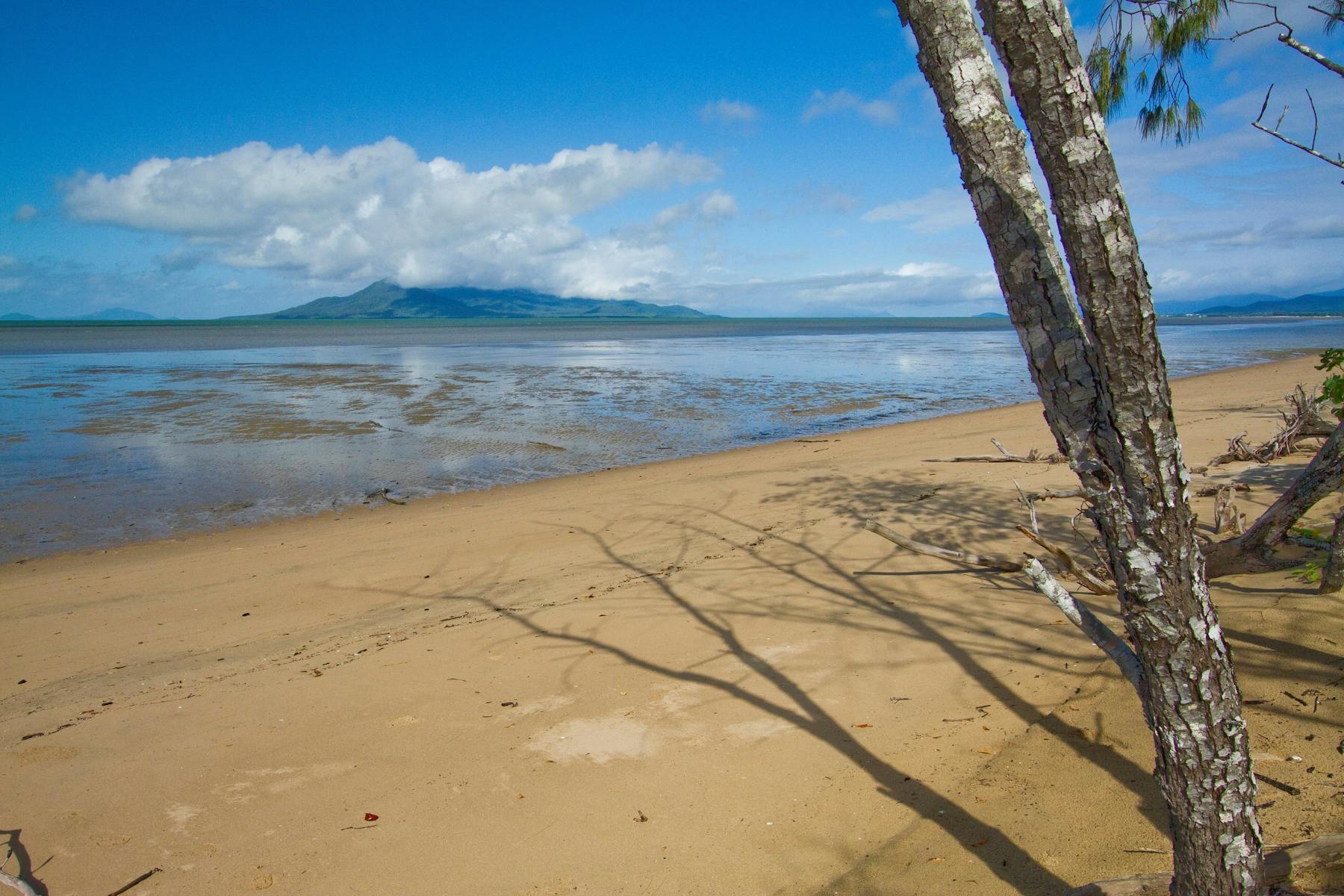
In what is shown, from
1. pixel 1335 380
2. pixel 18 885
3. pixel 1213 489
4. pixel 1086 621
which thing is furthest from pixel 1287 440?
pixel 18 885

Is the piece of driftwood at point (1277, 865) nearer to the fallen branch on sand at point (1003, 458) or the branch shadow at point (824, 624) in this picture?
the branch shadow at point (824, 624)

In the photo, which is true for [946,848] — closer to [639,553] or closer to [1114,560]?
[1114,560]

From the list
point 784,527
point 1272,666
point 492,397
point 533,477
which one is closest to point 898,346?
point 492,397

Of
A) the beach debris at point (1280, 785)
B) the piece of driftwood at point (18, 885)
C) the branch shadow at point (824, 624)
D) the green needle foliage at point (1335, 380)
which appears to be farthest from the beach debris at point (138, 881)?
the green needle foliage at point (1335, 380)

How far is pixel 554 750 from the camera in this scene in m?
3.29

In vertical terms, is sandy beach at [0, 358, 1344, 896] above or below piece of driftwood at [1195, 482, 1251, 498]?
below

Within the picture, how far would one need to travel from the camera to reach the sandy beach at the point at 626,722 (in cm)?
260

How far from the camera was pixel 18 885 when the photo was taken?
7.73 feet

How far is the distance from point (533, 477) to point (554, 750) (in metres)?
Result: 7.52

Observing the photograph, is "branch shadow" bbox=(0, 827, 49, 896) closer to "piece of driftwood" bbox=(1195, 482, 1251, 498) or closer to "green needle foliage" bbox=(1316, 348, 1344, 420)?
"green needle foliage" bbox=(1316, 348, 1344, 420)

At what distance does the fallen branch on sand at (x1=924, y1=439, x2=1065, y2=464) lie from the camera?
24.5ft

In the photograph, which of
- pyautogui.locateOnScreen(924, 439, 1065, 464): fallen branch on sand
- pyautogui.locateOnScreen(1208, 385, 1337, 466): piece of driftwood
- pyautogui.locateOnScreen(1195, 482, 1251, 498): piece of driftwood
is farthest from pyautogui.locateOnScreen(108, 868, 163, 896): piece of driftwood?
pyautogui.locateOnScreen(1208, 385, 1337, 466): piece of driftwood

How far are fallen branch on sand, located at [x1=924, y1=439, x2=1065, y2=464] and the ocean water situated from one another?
450cm

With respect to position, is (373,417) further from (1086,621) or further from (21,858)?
(1086,621)
